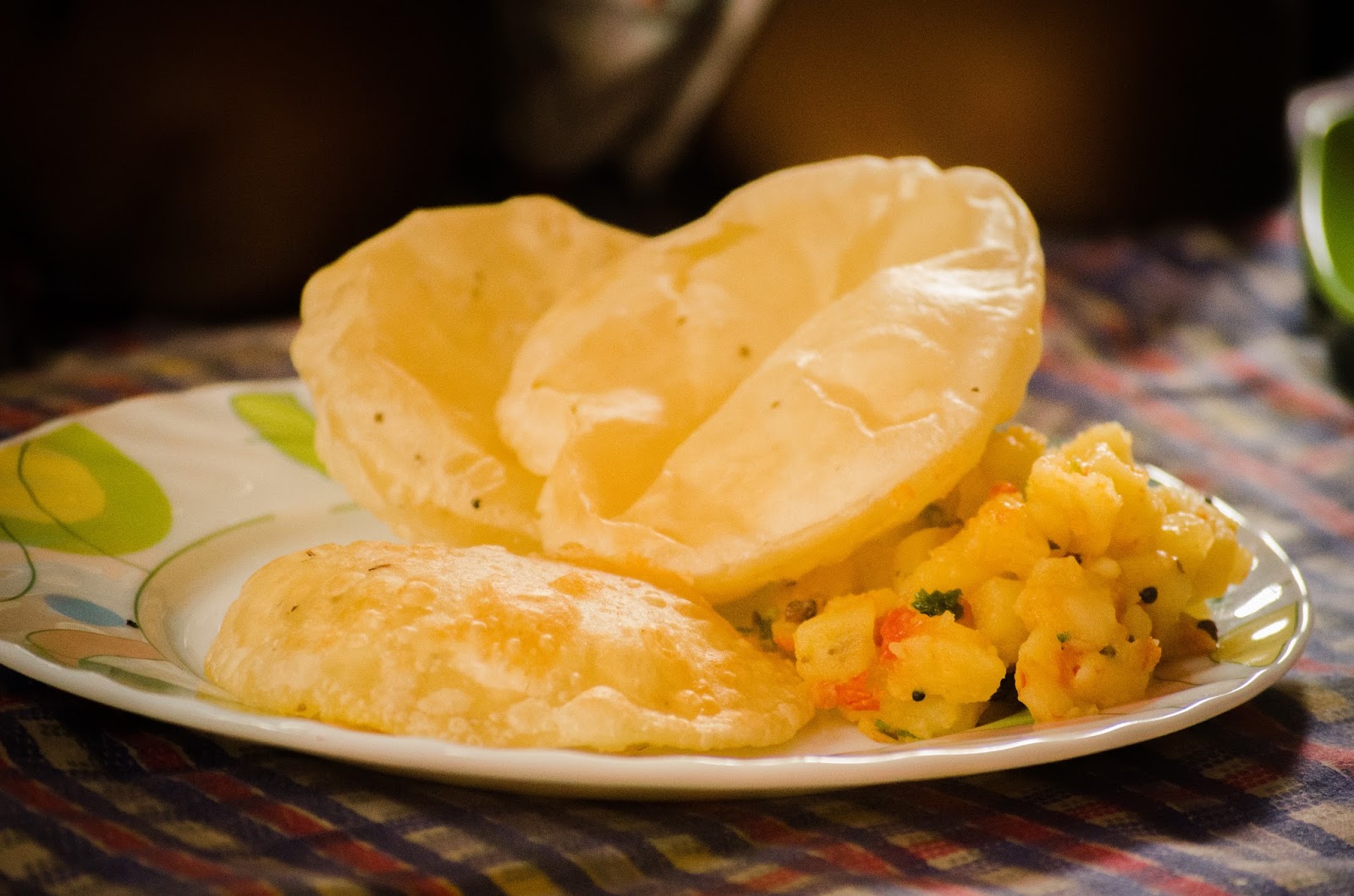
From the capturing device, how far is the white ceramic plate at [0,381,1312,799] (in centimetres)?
98

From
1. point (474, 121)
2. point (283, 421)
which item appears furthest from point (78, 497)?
point (474, 121)

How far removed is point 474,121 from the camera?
133 inches

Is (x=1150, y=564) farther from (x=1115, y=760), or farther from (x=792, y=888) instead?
(x=792, y=888)

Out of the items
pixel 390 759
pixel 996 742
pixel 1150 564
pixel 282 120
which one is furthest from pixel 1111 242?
pixel 390 759

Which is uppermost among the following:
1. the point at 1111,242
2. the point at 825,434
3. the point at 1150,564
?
the point at 825,434

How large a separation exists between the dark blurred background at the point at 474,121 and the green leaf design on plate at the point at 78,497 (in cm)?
102

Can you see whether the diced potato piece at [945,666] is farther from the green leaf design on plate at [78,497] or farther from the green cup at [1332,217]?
the green cup at [1332,217]

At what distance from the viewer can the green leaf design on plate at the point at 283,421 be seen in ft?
6.00

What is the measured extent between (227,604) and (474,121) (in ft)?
7.21

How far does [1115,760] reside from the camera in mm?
1222

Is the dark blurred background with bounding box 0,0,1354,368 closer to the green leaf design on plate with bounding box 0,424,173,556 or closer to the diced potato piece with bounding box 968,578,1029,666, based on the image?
the green leaf design on plate with bounding box 0,424,173,556

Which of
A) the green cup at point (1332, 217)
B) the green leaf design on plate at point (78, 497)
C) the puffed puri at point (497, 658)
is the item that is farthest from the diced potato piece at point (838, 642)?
the green cup at point (1332, 217)

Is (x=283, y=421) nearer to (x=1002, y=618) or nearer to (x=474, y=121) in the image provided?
(x=1002, y=618)

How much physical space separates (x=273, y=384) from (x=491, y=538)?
683 mm
